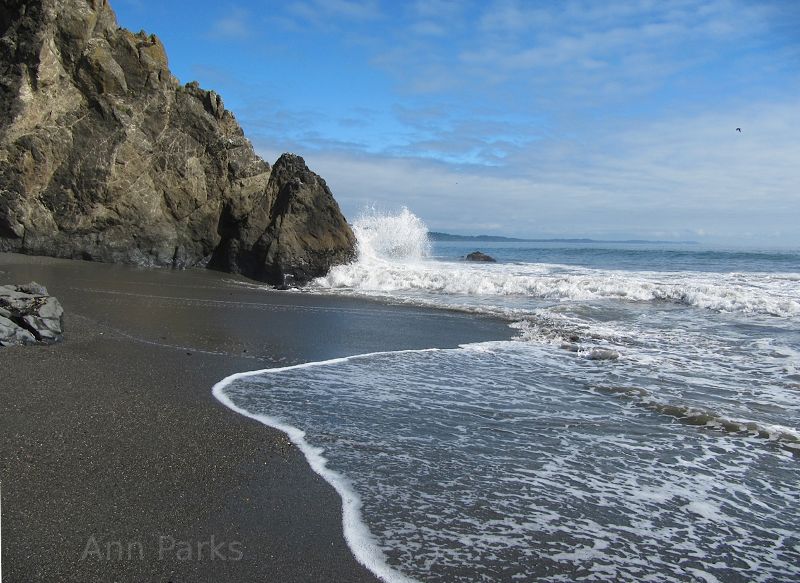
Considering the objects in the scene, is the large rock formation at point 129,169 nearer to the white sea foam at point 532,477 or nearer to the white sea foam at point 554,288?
the white sea foam at point 554,288

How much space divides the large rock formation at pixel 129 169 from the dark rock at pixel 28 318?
9.69 m

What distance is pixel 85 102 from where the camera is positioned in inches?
689

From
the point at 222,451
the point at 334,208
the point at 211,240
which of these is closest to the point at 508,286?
the point at 334,208

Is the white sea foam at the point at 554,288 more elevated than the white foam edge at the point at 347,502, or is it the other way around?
the white sea foam at the point at 554,288

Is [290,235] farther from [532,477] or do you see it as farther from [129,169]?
[532,477]

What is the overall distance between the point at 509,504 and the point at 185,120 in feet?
59.8

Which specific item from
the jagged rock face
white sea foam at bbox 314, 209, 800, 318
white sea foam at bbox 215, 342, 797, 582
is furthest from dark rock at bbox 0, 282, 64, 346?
the jagged rock face

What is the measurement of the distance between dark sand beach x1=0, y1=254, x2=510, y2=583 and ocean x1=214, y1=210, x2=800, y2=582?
1.03 feet

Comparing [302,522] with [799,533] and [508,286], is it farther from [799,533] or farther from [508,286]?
[508,286]

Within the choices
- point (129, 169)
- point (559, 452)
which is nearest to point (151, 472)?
point (559, 452)

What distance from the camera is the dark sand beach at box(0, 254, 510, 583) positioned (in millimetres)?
2887

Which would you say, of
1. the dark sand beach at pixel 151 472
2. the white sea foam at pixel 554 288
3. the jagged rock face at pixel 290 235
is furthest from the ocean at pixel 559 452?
the jagged rock face at pixel 290 235

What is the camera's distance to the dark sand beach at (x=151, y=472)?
2.89m

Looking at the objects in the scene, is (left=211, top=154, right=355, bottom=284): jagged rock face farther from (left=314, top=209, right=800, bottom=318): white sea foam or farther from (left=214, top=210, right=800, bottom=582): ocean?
(left=214, top=210, right=800, bottom=582): ocean
